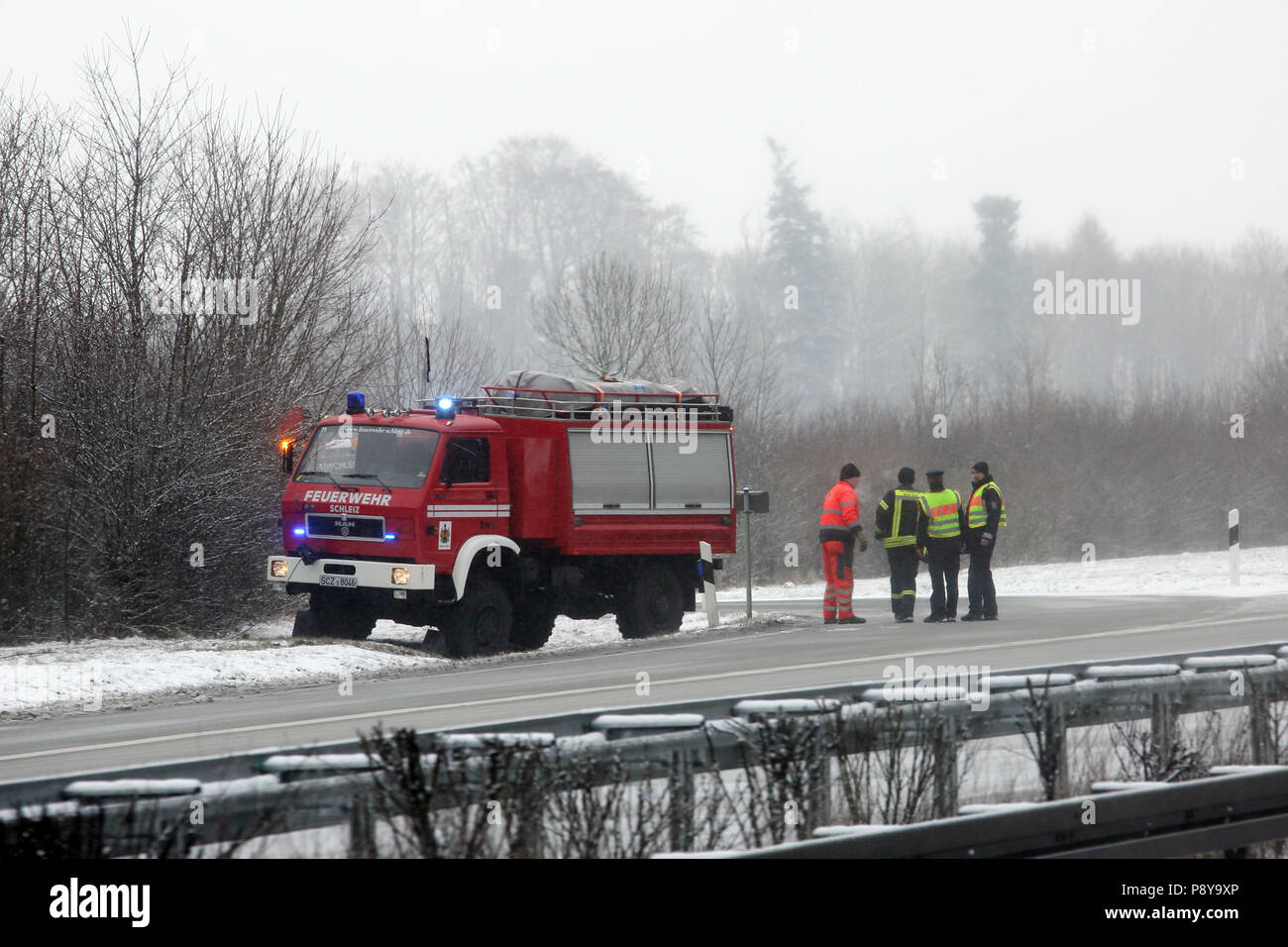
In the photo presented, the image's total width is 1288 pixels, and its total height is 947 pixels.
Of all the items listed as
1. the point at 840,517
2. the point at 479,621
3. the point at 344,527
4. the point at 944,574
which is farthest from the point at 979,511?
the point at 344,527

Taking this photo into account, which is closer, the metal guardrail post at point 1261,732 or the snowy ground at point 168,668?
the metal guardrail post at point 1261,732

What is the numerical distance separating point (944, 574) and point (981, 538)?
74cm

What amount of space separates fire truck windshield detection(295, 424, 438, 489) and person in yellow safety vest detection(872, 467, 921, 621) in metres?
5.69

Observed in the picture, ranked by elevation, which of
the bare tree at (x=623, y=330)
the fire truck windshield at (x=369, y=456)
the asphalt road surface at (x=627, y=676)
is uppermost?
the bare tree at (x=623, y=330)

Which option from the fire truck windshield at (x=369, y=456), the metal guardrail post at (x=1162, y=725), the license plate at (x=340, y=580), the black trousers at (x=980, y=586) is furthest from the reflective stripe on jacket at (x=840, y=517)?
the metal guardrail post at (x=1162, y=725)

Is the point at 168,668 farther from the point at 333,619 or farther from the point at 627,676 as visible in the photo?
the point at 627,676

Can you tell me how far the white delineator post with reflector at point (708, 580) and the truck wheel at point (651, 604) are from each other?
15.4 inches

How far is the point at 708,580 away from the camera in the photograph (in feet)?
66.0

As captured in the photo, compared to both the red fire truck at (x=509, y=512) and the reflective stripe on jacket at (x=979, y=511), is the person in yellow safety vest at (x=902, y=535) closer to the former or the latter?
the reflective stripe on jacket at (x=979, y=511)

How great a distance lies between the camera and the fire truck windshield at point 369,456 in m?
17.1
